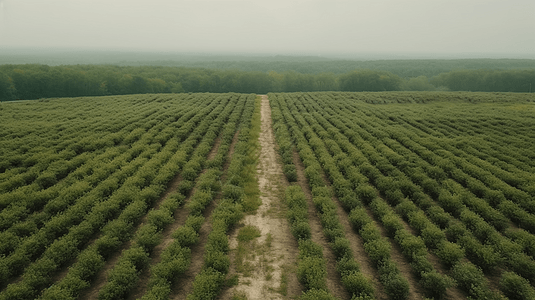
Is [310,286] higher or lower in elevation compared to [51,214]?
lower

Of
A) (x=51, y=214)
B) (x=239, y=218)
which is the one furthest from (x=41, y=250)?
(x=239, y=218)

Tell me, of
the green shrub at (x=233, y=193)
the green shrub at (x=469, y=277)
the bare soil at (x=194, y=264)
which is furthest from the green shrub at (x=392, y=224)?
the bare soil at (x=194, y=264)

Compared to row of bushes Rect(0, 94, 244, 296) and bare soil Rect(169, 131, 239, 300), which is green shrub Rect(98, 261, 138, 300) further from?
row of bushes Rect(0, 94, 244, 296)

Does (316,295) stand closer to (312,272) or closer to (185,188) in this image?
(312,272)

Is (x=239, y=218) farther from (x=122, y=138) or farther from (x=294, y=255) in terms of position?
(x=122, y=138)

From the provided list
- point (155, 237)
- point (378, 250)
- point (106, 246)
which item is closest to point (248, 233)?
point (155, 237)

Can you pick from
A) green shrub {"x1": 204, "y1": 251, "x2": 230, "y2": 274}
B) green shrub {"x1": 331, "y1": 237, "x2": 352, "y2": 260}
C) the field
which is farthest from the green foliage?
green shrub {"x1": 331, "y1": 237, "x2": 352, "y2": 260}
